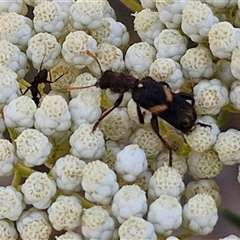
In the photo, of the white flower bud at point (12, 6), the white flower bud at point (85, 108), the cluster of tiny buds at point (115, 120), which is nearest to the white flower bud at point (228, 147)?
the cluster of tiny buds at point (115, 120)

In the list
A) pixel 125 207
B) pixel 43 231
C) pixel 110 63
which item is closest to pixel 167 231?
pixel 125 207

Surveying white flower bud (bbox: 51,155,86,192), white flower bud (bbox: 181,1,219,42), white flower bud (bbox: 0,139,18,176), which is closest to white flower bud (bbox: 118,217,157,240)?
white flower bud (bbox: 51,155,86,192)

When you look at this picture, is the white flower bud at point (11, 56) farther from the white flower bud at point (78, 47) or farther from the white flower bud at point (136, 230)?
the white flower bud at point (136, 230)

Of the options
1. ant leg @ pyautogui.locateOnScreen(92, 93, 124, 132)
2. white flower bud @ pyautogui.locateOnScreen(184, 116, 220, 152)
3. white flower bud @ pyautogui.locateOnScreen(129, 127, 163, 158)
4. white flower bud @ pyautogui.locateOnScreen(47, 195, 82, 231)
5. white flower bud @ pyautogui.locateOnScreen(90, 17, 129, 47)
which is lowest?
white flower bud @ pyautogui.locateOnScreen(47, 195, 82, 231)

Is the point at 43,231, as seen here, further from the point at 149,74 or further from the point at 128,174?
the point at 149,74

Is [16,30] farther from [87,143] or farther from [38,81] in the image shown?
[87,143]

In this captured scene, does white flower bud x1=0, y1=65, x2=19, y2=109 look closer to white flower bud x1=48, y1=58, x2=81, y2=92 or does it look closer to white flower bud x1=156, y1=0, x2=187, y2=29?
white flower bud x1=48, y1=58, x2=81, y2=92
